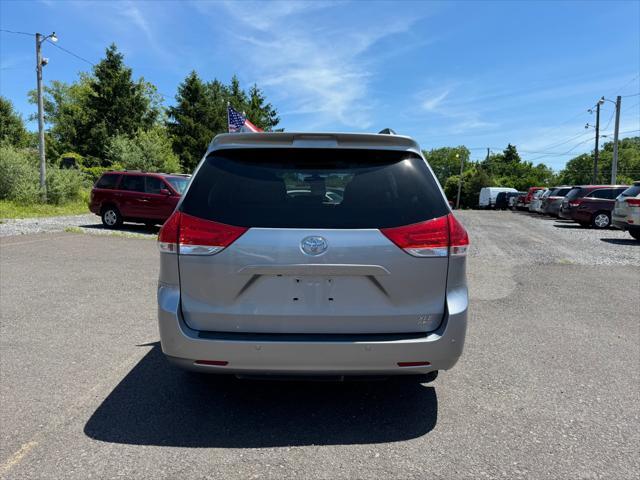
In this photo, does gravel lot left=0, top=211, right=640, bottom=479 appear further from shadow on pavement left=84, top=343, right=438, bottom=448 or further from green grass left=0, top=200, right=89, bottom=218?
green grass left=0, top=200, right=89, bottom=218

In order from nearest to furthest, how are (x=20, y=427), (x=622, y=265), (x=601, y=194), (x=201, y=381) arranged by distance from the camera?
(x=20, y=427) < (x=201, y=381) < (x=622, y=265) < (x=601, y=194)

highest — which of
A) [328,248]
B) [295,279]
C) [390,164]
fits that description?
[390,164]

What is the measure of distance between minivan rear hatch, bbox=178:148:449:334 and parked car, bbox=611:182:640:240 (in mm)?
14029

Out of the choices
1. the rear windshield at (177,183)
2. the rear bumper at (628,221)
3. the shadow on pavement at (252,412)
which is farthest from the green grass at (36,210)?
the rear bumper at (628,221)

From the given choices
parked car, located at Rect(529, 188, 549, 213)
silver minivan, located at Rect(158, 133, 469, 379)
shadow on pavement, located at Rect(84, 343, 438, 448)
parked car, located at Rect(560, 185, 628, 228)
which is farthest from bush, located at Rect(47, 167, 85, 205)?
parked car, located at Rect(529, 188, 549, 213)

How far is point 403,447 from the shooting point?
292 centimetres

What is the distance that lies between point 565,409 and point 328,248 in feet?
7.09

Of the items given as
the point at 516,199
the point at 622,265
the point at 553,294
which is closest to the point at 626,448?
the point at 553,294

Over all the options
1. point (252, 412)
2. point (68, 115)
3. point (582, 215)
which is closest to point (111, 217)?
point (252, 412)

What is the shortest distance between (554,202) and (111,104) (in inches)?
1654

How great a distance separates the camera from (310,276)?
2850 millimetres

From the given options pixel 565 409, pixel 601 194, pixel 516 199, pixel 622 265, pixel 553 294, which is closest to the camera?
pixel 565 409

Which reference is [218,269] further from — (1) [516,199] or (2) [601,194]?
(1) [516,199]

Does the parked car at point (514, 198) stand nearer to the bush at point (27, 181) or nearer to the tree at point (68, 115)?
the bush at point (27, 181)
